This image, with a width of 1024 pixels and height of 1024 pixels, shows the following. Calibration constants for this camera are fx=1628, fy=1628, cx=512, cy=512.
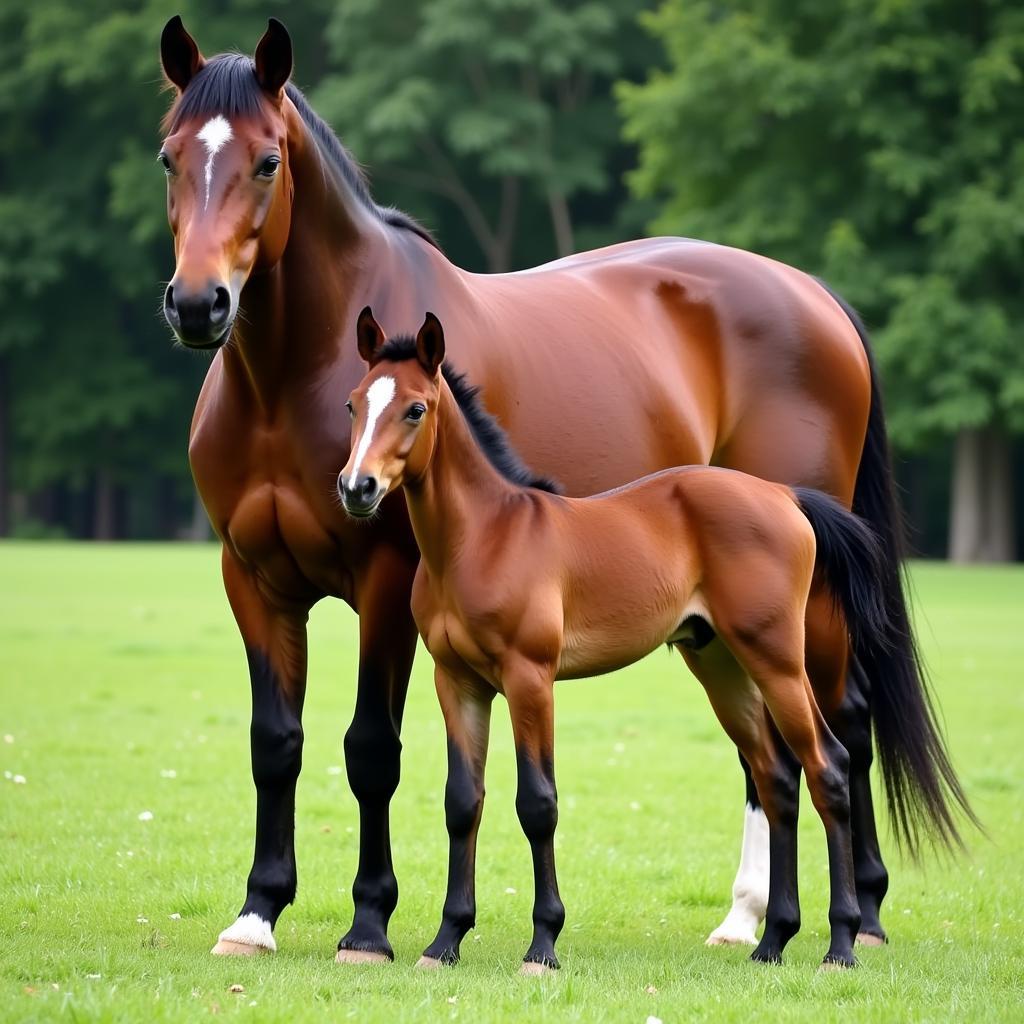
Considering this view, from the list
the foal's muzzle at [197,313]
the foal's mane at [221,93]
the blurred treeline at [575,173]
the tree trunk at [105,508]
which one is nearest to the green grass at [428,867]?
the foal's muzzle at [197,313]

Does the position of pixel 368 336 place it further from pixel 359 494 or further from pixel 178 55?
pixel 178 55

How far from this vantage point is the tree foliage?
30.4m

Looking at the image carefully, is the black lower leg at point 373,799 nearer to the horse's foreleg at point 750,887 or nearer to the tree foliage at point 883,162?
the horse's foreleg at point 750,887

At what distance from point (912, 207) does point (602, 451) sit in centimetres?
2869

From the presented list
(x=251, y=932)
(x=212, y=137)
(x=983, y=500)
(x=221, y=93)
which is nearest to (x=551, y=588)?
(x=251, y=932)

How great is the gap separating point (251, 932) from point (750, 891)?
2.06 meters

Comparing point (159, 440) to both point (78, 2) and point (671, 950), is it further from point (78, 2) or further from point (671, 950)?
point (671, 950)

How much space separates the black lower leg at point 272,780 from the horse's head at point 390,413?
1.11 m

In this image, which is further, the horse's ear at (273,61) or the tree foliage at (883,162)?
the tree foliage at (883,162)

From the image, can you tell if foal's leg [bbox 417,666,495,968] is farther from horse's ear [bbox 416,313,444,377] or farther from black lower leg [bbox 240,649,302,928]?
horse's ear [bbox 416,313,444,377]

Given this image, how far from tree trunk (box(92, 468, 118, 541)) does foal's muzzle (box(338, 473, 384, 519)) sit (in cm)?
4192

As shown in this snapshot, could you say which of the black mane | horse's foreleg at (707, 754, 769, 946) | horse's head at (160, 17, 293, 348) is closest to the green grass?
horse's foreleg at (707, 754, 769, 946)

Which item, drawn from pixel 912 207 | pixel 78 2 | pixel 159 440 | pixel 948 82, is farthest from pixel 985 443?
pixel 78 2

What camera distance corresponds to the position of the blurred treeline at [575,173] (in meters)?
31.1
